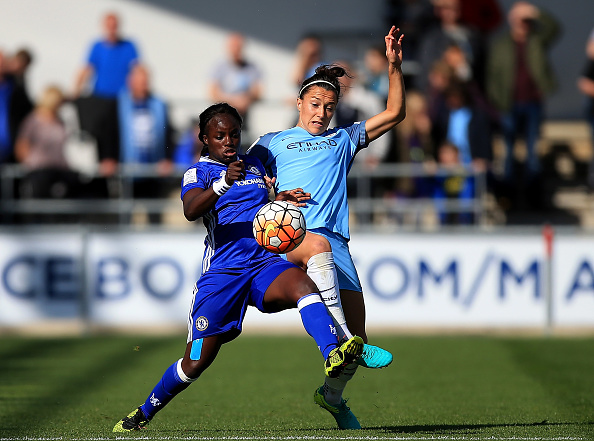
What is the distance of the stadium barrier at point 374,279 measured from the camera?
13977 millimetres

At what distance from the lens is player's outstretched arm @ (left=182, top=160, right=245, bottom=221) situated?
629cm

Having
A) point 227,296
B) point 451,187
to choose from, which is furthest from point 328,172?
point 451,187

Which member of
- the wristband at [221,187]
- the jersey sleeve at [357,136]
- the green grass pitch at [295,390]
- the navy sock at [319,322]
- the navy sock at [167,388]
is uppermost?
the jersey sleeve at [357,136]

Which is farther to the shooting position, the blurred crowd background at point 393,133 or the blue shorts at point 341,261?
the blurred crowd background at point 393,133

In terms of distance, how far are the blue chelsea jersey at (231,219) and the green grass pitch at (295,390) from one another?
1125mm

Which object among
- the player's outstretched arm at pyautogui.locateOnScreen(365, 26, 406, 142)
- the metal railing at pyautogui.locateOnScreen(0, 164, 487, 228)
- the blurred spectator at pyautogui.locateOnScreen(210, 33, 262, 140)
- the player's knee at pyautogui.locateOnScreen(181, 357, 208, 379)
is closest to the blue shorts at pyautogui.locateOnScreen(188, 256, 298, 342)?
the player's knee at pyautogui.locateOnScreen(181, 357, 208, 379)

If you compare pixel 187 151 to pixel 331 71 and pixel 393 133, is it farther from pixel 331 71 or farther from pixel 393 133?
pixel 331 71

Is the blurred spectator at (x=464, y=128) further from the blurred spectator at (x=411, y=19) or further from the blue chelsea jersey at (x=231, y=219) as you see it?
the blue chelsea jersey at (x=231, y=219)

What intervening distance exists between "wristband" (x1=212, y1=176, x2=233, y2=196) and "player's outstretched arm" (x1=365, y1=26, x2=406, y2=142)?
130cm

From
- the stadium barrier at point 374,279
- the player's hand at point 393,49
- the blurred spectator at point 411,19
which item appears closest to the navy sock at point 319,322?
the player's hand at point 393,49

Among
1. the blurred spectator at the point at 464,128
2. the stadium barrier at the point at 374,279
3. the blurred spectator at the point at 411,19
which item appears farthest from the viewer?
the blurred spectator at the point at 411,19

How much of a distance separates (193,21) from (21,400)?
11898mm

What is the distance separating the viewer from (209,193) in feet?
21.0

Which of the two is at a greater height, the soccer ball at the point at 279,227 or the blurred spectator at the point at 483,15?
the blurred spectator at the point at 483,15
